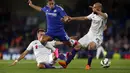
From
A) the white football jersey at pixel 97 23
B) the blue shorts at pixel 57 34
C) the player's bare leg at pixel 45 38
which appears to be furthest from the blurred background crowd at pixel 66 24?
the player's bare leg at pixel 45 38

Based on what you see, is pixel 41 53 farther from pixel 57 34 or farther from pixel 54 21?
pixel 54 21

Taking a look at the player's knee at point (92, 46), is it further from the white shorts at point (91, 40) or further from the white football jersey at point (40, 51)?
the white football jersey at point (40, 51)

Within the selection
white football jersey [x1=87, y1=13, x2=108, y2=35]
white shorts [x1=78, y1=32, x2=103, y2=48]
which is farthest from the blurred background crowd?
white football jersey [x1=87, y1=13, x2=108, y2=35]

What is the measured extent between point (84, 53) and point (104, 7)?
381 centimetres

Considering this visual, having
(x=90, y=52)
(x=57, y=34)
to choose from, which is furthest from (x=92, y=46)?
(x=57, y=34)

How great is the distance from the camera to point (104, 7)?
106 feet

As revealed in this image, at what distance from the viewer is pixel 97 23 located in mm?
16031

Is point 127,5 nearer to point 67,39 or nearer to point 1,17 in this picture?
point 1,17

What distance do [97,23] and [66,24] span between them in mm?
15487

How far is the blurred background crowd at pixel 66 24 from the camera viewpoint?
102 feet

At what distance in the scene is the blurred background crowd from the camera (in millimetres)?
31125

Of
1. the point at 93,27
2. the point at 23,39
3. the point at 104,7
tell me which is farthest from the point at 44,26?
the point at 93,27

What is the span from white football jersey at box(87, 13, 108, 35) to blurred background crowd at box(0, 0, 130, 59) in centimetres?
1424

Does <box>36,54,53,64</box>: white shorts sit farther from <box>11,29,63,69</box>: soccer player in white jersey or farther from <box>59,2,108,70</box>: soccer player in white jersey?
<box>59,2,108,70</box>: soccer player in white jersey
